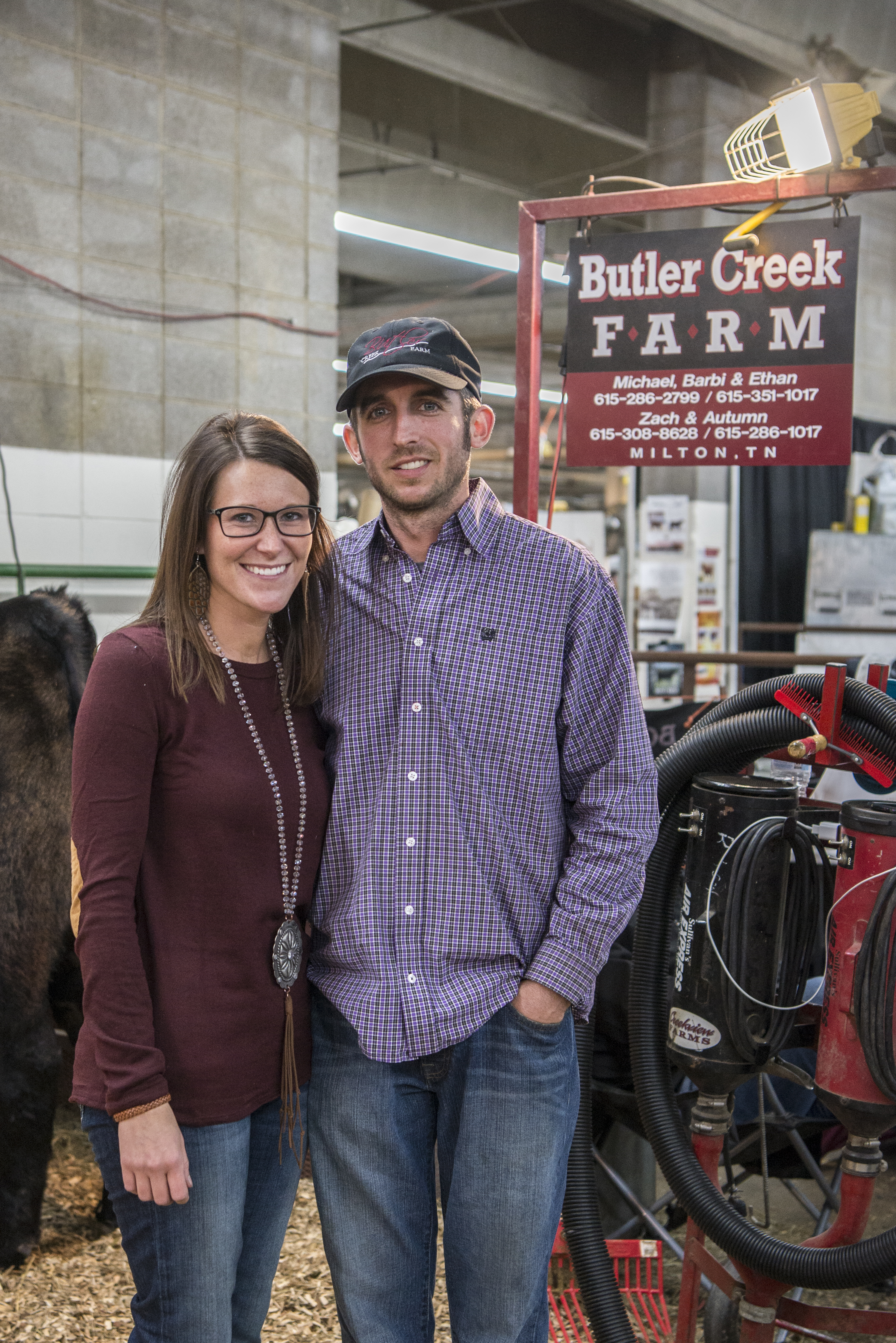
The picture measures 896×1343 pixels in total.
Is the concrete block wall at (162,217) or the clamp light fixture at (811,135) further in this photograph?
the concrete block wall at (162,217)

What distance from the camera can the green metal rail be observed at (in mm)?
3736

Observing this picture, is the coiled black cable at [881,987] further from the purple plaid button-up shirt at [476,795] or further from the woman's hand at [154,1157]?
the woman's hand at [154,1157]

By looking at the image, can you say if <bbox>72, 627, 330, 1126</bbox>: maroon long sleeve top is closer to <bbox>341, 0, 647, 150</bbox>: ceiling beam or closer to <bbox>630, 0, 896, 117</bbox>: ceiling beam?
<bbox>341, 0, 647, 150</bbox>: ceiling beam

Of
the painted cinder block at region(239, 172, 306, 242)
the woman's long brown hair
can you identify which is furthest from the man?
the painted cinder block at region(239, 172, 306, 242)

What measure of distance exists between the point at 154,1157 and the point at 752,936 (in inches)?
46.1

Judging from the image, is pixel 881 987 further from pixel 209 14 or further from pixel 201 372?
pixel 209 14

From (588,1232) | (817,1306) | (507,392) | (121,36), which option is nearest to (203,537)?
(588,1232)

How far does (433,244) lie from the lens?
802cm

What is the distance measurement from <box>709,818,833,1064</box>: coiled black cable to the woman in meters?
0.85

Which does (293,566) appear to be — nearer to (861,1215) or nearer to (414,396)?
(414,396)

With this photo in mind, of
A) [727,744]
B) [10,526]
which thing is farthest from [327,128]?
[727,744]

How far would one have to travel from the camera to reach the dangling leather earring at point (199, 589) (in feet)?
5.29

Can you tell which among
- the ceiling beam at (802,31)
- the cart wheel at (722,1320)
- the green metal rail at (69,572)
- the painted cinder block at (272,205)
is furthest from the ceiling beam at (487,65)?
the cart wheel at (722,1320)

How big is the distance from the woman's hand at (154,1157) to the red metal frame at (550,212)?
58.6 inches
